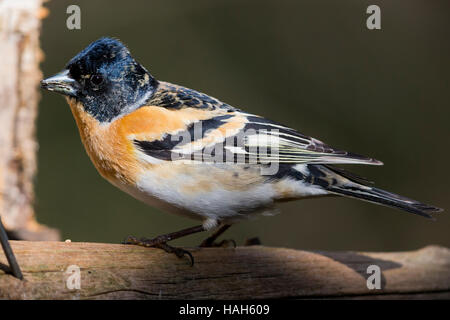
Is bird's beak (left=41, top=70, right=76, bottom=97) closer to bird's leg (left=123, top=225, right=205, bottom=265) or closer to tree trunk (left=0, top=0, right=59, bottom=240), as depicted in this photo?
bird's leg (left=123, top=225, right=205, bottom=265)

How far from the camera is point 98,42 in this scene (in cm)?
269

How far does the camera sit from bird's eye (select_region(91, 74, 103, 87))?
270 cm

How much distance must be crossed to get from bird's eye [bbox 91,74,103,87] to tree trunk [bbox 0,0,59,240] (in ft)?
3.35

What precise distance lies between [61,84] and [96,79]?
16 cm

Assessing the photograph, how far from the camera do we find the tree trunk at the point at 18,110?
11.4 feet

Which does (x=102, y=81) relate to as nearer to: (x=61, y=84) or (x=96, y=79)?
(x=96, y=79)

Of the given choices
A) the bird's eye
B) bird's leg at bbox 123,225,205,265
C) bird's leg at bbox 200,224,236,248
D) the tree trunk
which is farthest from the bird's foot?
the tree trunk

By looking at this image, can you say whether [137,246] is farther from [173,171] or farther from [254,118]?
[254,118]

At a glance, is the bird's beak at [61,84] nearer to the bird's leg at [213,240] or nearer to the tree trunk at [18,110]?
the tree trunk at [18,110]

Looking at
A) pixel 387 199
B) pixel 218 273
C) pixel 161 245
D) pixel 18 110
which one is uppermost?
pixel 18 110

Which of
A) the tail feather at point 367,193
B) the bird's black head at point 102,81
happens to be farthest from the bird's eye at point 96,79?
the tail feather at point 367,193

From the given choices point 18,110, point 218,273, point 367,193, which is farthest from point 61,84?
point 367,193

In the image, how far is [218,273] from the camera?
2.57m
